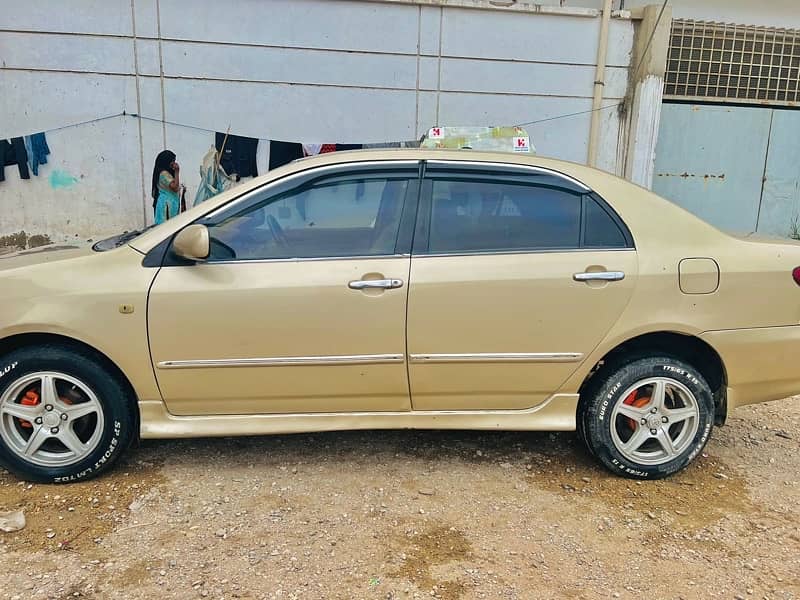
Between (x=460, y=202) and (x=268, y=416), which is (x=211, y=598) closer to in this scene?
(x=268, y=416)

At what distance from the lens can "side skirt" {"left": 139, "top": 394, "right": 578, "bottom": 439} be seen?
313 cm

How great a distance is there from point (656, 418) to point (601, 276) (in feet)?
2.69

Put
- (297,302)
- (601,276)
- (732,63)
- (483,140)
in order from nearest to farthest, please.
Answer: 1. (297,302)
2. (601,276)
3. (483,140)
4. (732,63)

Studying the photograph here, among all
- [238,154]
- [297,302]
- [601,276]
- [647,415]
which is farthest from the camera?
[238,154]

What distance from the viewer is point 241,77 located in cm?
738

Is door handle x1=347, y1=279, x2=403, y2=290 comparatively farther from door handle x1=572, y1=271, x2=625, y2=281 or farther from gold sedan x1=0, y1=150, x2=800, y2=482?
door handle x1=572, y1=271, x2=625, y2=281

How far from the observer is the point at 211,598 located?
93.4 inches

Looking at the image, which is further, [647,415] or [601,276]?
[647,415]

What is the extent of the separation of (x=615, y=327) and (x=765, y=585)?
124 centimetres

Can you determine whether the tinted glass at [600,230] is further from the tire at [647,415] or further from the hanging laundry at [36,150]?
the hanging laundry at [36,150]

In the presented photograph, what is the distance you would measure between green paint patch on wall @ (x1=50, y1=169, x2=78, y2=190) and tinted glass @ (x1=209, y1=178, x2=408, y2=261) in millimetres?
5306

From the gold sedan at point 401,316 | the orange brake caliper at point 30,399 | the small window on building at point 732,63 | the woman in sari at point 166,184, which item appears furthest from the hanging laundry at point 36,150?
the small window on building at point 732,63

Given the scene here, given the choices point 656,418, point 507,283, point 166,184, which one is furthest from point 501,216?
point 166,184

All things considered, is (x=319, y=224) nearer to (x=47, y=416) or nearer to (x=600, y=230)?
(x=600, y=230)
